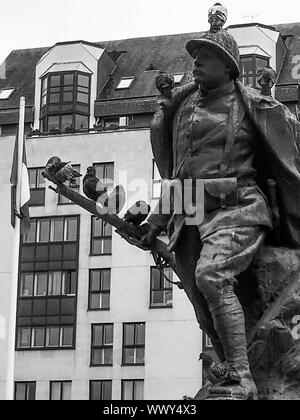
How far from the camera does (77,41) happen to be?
7725cm

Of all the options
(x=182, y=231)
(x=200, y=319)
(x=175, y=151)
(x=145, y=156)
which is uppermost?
(x=145, y=156)

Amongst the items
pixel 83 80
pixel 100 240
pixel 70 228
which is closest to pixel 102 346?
pixel 100 240

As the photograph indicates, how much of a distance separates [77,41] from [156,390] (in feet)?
71.7

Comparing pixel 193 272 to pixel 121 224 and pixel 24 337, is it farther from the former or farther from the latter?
pixel 24 337

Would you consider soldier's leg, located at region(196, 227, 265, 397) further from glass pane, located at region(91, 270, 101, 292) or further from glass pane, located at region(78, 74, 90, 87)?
glass pane, located at region(78, 74, 90, 87)

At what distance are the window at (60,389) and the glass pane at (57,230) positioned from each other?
7.76m

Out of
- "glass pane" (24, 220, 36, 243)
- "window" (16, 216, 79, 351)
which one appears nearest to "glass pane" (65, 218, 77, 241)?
"window" (16, 216, 79, 351)

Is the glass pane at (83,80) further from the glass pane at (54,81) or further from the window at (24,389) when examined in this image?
the window at (24,389)

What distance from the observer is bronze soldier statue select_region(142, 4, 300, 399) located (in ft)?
39.9

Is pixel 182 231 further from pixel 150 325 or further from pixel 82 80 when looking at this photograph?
pixel 82 80

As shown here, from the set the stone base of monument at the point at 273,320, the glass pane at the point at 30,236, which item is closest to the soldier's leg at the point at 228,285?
the stone base of monument at the point at 273,320

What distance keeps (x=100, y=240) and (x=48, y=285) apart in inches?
145

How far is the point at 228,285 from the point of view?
11.8 metres
